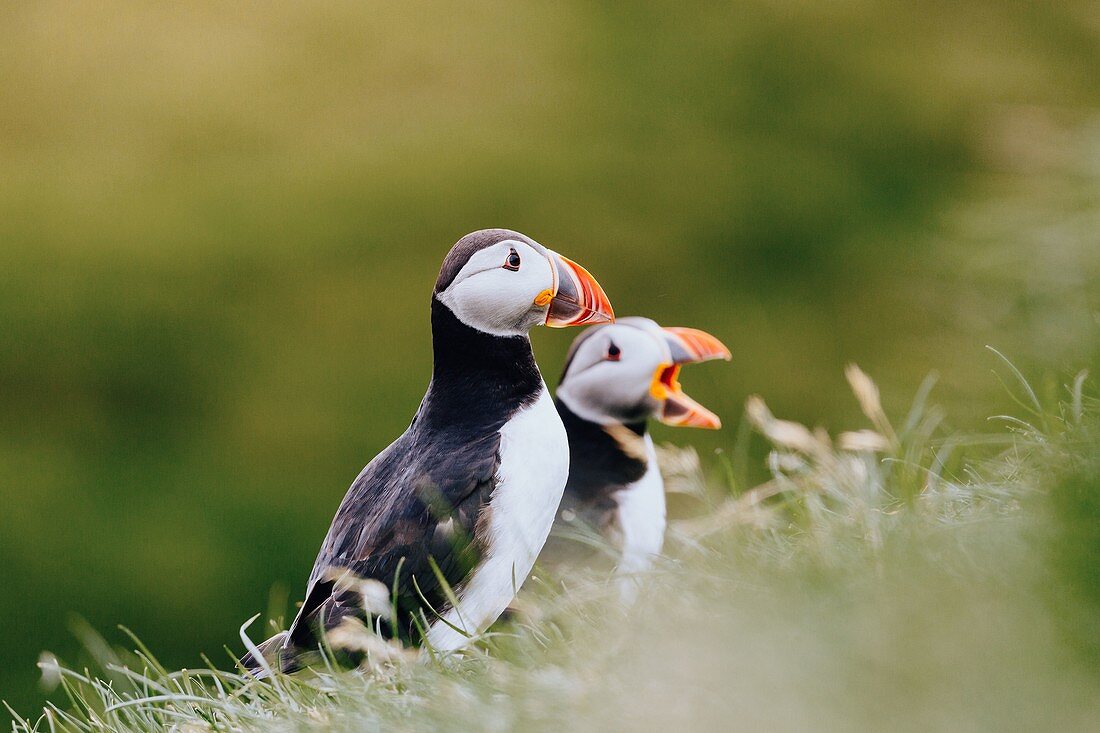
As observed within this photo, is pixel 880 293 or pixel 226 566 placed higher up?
pixel 880 293

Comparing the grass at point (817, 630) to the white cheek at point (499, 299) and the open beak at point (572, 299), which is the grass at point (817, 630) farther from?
the white cheek at point (499, 299)

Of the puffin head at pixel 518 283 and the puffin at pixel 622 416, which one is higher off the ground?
the puffin head at pixel 518 283

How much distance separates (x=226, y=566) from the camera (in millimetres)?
8016

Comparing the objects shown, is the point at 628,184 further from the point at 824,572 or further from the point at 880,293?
the point at 824,572

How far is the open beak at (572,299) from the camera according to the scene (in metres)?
2.73

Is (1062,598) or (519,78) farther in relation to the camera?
(519,78)

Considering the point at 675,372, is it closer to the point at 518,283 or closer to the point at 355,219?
the point at 518,283

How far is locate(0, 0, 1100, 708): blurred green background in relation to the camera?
26.6 ft

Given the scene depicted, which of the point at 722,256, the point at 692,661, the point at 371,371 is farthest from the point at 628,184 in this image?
the point at 692,661

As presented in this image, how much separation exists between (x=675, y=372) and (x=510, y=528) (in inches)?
48.7

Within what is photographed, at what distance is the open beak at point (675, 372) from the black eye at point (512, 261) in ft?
3.30

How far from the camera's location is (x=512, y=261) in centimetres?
274

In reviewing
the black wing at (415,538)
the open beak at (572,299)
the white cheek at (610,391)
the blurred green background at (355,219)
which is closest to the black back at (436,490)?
the black wing at (415,538)

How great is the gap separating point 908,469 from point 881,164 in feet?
26.9
